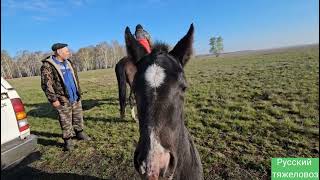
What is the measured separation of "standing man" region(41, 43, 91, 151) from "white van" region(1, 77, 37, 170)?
1.40m

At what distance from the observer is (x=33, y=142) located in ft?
17.0

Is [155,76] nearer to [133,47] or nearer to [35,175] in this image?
[133,47]

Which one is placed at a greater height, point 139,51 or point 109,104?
point 139,51

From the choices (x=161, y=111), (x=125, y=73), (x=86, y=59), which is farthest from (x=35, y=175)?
(x=86, y=59)

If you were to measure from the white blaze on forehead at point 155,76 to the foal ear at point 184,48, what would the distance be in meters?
0.48

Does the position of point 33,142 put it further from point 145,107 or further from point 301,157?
point 301,157

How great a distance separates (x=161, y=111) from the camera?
253cm

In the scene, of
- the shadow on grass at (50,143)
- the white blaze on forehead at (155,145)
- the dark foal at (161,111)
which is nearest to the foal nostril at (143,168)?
the dark foal at (161,111)

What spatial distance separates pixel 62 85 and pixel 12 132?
6.06 feet

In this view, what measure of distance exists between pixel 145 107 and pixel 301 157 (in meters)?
3.89

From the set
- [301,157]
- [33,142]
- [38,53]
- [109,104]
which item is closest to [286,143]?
[301,157]

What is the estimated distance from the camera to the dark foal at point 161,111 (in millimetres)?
2322


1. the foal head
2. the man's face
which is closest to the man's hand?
the man's face

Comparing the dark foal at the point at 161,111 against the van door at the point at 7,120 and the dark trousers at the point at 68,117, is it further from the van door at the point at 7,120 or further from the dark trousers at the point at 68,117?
the dark trousers at the point at 68,117
